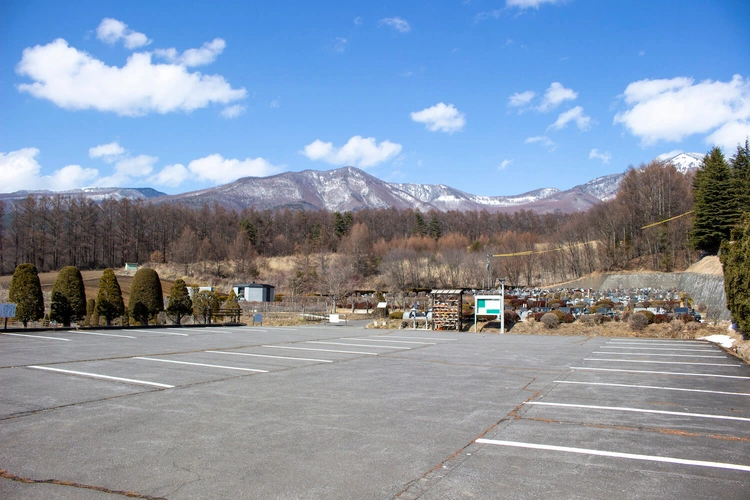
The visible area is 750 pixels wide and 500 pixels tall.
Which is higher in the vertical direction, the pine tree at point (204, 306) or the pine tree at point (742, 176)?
the pine tree at point (742, 176)

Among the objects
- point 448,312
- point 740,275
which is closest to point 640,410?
point 740,275

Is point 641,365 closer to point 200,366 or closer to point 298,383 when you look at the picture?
point 298,383

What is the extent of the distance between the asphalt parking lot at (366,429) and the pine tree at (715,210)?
37499 mm

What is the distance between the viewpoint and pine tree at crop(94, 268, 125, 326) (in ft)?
73.0

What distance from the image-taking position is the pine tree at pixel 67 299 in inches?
795

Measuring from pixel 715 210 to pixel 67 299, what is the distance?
48.3 metres

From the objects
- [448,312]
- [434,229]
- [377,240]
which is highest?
[434,229]

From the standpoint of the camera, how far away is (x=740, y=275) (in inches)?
588

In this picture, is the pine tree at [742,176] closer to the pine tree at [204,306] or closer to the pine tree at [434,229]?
the pine tree at [204,306]

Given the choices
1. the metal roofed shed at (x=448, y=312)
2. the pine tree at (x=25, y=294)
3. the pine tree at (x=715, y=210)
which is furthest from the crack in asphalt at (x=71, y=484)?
the pine tree at (x=715, y=210)

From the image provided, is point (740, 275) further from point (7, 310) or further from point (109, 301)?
point (109, 301)

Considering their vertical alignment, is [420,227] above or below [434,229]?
above

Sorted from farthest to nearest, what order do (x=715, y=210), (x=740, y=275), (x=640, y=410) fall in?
1. (x=715, y=210)
2. (x=740, y=275)
3. (x=640, y=410)

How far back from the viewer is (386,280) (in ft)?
244
